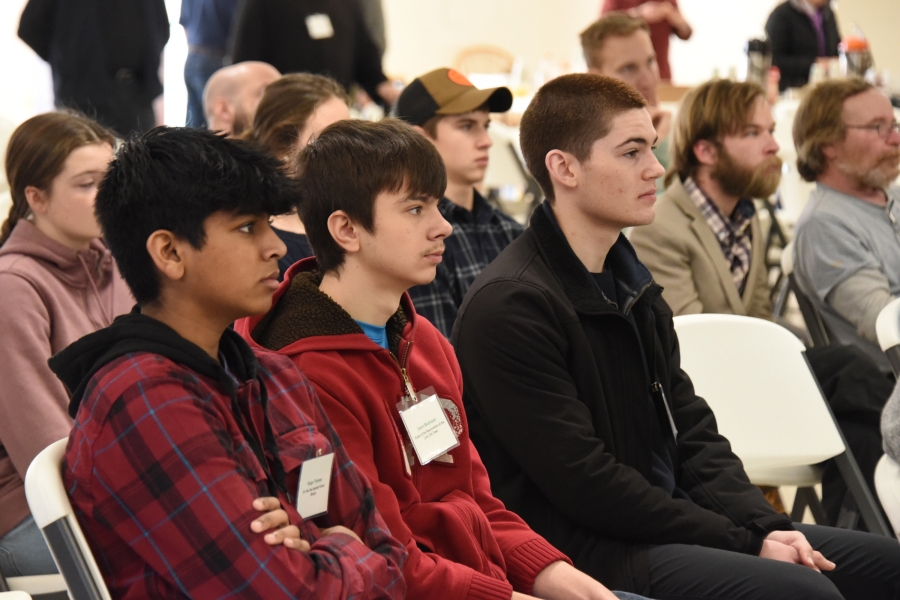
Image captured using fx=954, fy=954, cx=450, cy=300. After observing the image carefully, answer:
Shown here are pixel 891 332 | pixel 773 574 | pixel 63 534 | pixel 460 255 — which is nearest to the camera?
pixel 63 534

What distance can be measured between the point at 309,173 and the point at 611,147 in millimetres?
678

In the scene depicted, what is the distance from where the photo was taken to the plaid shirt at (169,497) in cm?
105

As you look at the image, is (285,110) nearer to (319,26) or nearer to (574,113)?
(574,113)

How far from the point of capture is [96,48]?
4027 mm

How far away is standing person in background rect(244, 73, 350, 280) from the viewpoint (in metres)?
2.42

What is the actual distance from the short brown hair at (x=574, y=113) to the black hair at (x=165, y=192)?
90cm

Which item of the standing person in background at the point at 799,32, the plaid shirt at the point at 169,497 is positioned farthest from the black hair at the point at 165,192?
the standing person in background at the point at 799,32

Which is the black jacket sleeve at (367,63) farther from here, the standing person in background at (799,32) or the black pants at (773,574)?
the standing person in background at (799,32)

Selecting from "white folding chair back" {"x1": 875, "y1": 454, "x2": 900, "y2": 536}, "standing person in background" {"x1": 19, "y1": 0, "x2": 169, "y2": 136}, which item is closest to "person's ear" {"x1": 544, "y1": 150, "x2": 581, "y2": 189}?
"white folding chair back" {"x1": 875, "y1": 454, "x2": 900, "y2": 536}

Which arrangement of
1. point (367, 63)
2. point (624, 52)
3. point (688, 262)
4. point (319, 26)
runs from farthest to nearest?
point (367, 63) → point (319, 26) → point (624, 52) → point (688, 262)

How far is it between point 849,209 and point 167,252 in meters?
2.38

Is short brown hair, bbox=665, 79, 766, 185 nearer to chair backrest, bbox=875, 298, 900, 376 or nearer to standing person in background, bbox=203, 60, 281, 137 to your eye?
chair backrest, bbox=875, 298, 900, 376

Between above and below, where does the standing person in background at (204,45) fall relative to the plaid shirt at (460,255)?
above

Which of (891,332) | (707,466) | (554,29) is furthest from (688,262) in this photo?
(554,29)
